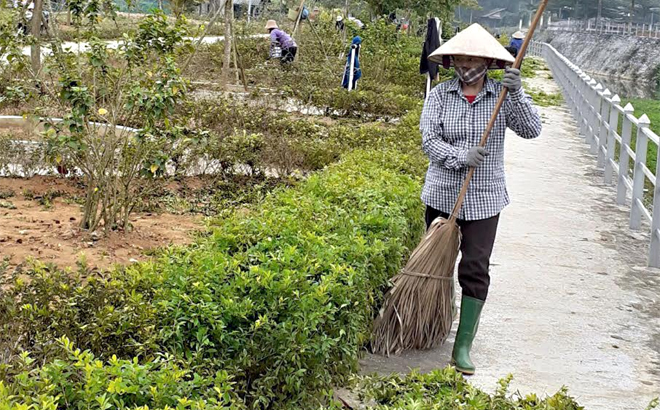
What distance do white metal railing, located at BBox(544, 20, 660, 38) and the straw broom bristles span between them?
58.6 metres

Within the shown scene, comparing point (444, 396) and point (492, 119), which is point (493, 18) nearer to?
point (492, 119)

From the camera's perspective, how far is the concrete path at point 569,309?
499 centimetres

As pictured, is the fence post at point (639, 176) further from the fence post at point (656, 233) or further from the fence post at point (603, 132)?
the fence post at point (603, 132)

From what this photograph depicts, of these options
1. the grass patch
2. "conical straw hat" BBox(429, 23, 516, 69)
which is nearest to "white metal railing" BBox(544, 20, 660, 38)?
the grass patch

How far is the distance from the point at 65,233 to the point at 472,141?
2.95 meters

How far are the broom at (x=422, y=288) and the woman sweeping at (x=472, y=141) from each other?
0.08 meters

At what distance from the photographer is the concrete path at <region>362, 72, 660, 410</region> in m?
4.99

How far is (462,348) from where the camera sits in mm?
4922

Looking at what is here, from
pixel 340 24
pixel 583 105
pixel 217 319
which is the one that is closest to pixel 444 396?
pixel 217 319

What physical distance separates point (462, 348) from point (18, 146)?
16.1ft

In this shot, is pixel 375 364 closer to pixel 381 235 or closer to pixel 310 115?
pixel 381 235

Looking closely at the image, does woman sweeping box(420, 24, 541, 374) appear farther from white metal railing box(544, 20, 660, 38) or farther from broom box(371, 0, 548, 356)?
white metal railing box(544, 20, 660, 38)

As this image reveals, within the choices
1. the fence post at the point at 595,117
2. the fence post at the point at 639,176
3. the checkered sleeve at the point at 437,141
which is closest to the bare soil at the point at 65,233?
the checkered sleeve at the point at 437,141

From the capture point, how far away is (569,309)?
6238mm
